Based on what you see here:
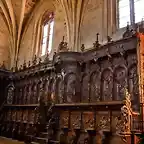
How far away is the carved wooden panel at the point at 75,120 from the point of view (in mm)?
8545

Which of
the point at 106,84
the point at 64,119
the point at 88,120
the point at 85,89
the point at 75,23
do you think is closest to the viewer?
the point at 88,120

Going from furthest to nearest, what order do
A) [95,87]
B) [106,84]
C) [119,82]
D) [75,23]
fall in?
1. [75,23]
2. [95,87]
3. [106,84]
4. [119,82]

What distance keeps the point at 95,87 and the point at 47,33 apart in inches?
309

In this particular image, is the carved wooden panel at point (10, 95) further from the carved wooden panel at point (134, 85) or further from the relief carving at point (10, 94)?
the carved wooden panel at point (134, 85)

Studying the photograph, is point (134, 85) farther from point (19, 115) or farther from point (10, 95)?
point (10, 95)

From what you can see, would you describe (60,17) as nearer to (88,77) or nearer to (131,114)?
(88,77)

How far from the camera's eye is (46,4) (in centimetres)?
1744

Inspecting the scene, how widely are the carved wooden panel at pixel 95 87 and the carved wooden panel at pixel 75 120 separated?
1.90 meters

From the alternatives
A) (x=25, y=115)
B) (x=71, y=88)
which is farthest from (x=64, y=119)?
(x=25, y=115)

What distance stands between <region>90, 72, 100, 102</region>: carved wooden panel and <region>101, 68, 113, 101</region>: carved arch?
0.83 ft

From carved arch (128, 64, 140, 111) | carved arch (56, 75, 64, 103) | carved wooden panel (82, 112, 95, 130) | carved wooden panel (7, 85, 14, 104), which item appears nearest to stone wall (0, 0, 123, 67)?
carved arch (56, 75, 64, 103)

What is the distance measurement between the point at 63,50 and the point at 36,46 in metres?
6.50

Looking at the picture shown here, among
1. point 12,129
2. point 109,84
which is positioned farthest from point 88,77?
point 12,129

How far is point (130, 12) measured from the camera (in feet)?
36.6
